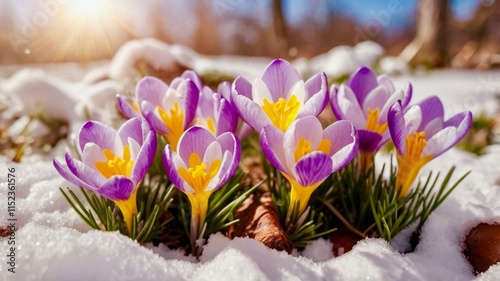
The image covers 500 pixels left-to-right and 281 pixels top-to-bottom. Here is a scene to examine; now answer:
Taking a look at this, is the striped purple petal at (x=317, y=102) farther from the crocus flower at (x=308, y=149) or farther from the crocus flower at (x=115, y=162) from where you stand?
the crocus flower at (x=115, y=162)

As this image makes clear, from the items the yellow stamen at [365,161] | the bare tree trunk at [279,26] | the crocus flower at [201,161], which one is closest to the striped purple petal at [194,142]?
the crocus flower at [201,161]

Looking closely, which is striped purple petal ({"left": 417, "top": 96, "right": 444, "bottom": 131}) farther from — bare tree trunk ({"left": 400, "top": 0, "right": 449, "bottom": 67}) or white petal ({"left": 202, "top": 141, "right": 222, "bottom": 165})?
bare tree trunk ({"left": 400, "top": 0, "right": 449, "bottom": 67})

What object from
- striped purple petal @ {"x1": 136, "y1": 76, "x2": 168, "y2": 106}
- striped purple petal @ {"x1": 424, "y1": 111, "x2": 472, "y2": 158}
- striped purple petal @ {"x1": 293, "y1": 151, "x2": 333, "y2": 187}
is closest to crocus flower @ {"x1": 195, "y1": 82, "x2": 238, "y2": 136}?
striped purple petal @ {"x1": 136, "y1": 76, "x2": 168, "y2": 106}

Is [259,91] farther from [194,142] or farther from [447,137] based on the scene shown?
[447,137]

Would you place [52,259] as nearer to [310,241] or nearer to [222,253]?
[222,253]

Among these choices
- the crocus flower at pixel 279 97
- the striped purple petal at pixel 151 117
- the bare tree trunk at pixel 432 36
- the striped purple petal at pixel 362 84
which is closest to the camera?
the crocus flower at pixel 279 97
